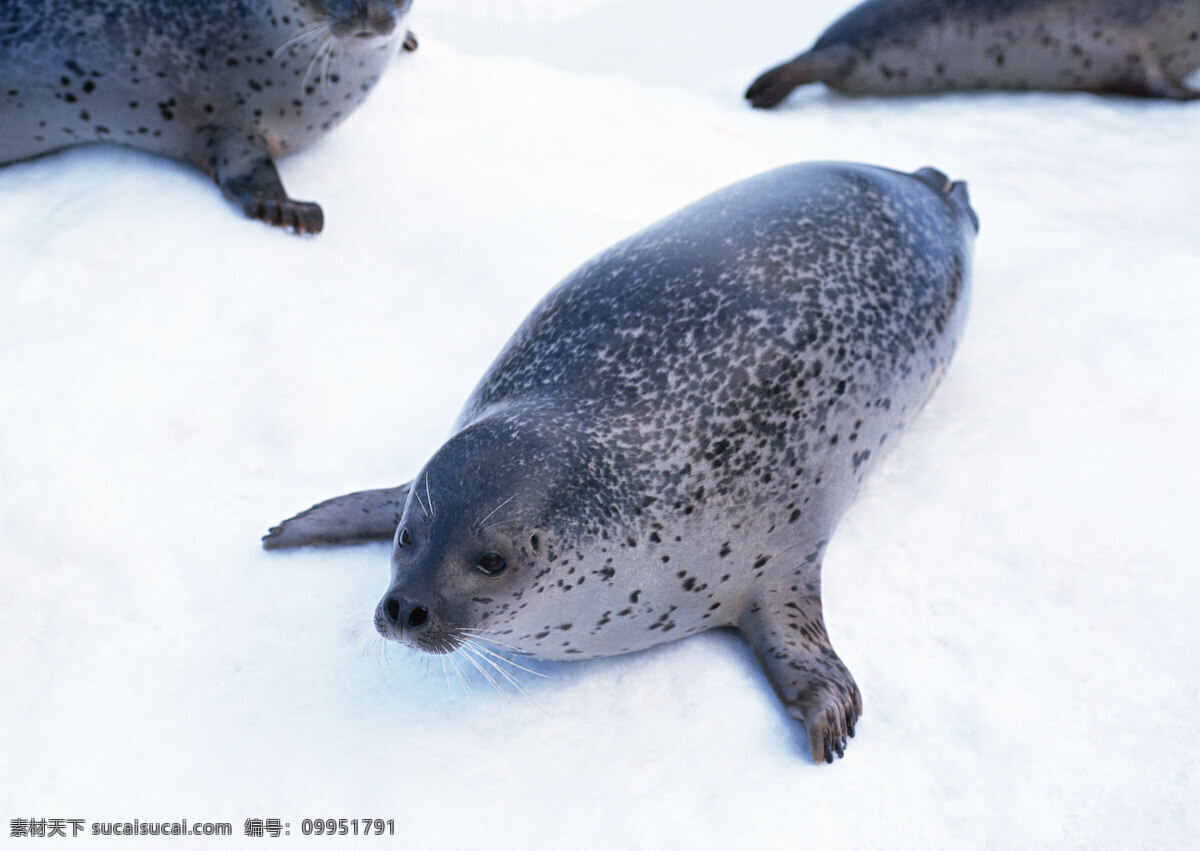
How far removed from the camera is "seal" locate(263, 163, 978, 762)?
7.13 feet

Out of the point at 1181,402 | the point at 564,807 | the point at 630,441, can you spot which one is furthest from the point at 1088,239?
the point at 564,807

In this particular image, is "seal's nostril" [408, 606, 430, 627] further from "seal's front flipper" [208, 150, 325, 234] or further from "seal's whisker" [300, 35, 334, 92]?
"seal's whisker" [300, 35, 334, 92]

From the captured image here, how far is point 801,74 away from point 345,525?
3734 millimetres

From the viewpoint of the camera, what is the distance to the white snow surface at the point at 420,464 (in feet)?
7.05

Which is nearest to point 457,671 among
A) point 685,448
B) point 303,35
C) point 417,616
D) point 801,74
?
point 417,616

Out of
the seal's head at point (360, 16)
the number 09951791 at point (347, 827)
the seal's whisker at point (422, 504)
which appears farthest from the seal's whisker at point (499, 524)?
the seal's head at point (360, 16)

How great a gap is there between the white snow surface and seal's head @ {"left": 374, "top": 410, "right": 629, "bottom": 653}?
0.33 meters

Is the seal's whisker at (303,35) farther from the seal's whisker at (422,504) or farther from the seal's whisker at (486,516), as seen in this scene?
the seal's whisker at (486,516)

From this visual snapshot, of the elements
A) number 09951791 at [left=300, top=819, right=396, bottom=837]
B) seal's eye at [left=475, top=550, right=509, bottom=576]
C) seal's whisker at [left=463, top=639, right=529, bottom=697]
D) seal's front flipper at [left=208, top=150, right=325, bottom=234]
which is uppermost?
seal's eye at [left=475, top=550, right=509, bottom=576]

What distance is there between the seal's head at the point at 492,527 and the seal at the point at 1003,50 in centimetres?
358

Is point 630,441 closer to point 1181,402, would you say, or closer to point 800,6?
point 1181,402

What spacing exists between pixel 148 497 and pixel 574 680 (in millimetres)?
1234

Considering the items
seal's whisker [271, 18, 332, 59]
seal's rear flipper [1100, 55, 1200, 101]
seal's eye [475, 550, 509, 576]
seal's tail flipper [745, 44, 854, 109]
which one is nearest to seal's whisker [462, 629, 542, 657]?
seal's eye [475, 550, 509, 576]

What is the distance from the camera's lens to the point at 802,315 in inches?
103
